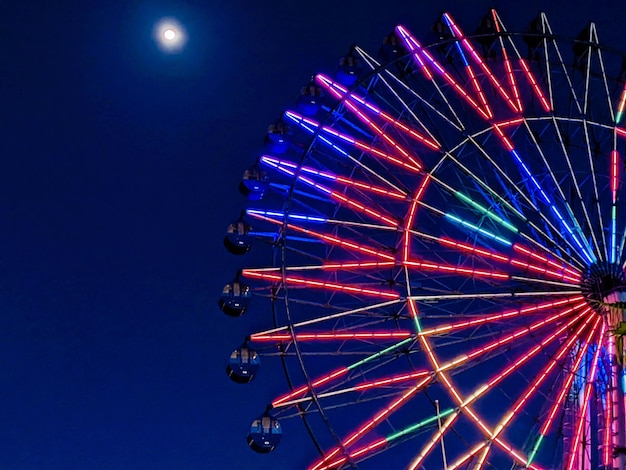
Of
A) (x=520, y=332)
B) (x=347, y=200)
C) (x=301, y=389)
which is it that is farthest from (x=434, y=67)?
(x=301, y=389)

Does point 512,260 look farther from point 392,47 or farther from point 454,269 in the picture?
point 392,47

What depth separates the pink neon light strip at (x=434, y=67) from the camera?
1845cm

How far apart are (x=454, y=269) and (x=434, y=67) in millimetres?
4199

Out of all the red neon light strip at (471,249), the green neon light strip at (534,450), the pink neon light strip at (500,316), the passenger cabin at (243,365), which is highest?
the red neon light strip at (471,249)

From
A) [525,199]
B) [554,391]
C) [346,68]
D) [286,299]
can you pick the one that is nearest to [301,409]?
[286,299]

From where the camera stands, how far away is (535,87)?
18.7 m

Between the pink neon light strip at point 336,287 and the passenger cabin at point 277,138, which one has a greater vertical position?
the passenger cabin at point 277,138

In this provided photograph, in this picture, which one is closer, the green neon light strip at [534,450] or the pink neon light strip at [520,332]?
the green neon light strip at [534,450]

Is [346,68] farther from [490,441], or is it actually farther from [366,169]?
[490,441]

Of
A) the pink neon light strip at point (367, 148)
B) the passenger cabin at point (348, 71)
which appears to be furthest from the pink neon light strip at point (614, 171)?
the passenger cabin at point (348, 71)

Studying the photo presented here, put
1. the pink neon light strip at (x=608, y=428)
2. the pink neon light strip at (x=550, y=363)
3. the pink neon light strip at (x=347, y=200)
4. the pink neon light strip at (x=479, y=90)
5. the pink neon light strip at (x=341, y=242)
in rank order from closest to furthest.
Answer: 1. the pink neon light strip at (x=608, y=428)
2. the pink neon light strip at (x=550, y=363)
3. the pink neon light strip at (x=341, y=242)
4. the pink neon light strip at (x=347, y=200)
5. the pink neon light strip at (x=479, y=90)

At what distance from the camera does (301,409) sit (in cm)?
1688

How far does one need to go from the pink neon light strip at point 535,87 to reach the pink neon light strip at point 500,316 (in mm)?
3782

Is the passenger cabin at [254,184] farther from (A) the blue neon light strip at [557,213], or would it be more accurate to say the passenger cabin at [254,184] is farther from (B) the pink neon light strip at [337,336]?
(A) the blue neon light strip at [557,213]
